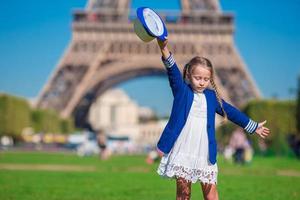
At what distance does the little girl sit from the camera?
4.96 meters

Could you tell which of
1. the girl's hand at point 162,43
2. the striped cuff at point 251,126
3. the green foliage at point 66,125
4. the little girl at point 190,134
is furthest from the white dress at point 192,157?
the green foliage at point 66,125

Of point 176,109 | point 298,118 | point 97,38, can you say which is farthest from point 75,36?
point 176,109

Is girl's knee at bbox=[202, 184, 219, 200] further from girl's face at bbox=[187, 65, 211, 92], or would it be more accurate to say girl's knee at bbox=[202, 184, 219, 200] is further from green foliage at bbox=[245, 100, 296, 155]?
green foliage at bbox=[245, 100, 296, 155]

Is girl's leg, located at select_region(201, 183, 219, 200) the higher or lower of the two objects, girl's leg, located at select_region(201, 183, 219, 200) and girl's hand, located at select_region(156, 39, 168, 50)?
the lower

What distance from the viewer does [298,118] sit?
37500 mm

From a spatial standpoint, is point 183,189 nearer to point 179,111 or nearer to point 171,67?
point 179,111

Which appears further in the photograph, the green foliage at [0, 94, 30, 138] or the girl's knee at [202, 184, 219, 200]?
the green foliage at [0, 94, 30, 138]

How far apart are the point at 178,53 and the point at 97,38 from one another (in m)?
6.34

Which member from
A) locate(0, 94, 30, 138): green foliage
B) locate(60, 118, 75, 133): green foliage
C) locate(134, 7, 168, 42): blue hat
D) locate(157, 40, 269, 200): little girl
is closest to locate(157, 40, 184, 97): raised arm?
locate(157, 40, 269, 200): little girl

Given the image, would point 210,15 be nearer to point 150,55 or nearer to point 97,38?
point 150,55

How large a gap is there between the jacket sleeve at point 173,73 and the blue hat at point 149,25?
0.66 feet

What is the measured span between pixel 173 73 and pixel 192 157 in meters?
0.65

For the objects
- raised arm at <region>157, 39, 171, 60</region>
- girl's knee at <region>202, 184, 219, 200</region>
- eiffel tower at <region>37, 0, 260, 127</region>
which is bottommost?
girl's knee at <region>202, 184, 219, 200</region>

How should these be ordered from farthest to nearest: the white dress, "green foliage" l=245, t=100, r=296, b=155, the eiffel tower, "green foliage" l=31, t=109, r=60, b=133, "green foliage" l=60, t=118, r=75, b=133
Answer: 1. "green foliage" l=60, t=118, r=75, b=133
2. "green foliage" l=31, t=109, r=60, b=133
3. the eiffel tower
4. "green foliage" l=245, t=100, r=296, b=155
5. the white dress
